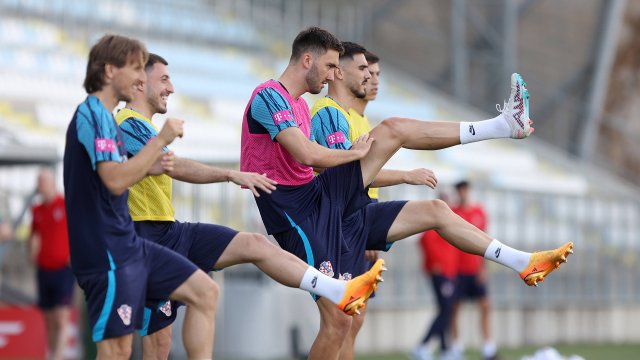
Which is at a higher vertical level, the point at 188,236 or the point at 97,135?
the point at 97,135

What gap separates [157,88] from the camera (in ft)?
26.8

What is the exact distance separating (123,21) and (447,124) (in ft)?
59.0

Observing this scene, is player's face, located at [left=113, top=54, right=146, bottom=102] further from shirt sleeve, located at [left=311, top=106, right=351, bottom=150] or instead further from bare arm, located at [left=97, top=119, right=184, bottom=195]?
shirt sleeve, located at [left=311, top=106, right=351, bottom=150]

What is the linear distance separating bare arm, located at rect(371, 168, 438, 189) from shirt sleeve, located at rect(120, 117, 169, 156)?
5.31ft

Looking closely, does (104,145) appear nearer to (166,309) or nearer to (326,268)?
(166,309)

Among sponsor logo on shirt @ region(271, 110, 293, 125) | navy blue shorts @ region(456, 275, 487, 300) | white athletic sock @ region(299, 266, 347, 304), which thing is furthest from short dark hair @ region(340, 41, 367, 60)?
navy blue shorts @ region(456, 275, 487, 300)

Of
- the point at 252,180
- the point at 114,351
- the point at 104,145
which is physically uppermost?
the point at 104,145

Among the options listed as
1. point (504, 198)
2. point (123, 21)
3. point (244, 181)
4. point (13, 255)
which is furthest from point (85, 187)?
point (123, 21)

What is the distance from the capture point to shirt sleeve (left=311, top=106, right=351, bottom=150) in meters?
8.53

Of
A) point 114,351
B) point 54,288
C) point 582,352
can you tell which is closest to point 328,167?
point 114,351

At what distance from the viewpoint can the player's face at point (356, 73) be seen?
900 centimetres

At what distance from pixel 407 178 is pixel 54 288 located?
6792 mm

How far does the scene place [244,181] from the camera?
23.8 feet

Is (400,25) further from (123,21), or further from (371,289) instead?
(371,289)
